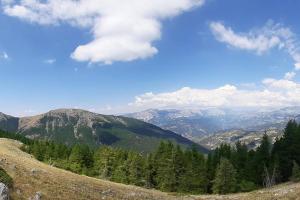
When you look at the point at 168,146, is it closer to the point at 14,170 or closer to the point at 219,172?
the point at 219,172

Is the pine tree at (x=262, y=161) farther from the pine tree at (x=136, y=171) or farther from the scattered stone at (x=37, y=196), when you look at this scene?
the scattered stone at (x=37, y=196)

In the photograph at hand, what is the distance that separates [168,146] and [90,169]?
26.9m

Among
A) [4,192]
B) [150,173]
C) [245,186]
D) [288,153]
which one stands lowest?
[245,186]

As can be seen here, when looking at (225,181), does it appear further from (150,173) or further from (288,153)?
(150,173)

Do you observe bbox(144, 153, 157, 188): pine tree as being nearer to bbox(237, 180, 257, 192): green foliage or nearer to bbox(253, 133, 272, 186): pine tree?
bbox(237, 180, 257, 192): green foliage

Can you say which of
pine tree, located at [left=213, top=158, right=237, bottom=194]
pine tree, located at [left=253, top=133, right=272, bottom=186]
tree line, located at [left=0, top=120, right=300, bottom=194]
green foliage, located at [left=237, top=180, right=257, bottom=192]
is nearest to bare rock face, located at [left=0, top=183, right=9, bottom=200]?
tree line, located at [left=0, top=120, right=300, bottom=194]

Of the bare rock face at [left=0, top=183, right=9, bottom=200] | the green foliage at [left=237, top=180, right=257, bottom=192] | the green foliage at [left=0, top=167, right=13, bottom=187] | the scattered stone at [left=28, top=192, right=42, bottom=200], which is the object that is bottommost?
the green foliage at [left=237, top=180, right=257, bottom=192]

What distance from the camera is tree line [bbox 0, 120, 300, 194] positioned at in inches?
3410

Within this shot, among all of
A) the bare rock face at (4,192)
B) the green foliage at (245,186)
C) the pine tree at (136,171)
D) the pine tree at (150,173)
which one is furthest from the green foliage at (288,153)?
the bare rock face at (4,192)

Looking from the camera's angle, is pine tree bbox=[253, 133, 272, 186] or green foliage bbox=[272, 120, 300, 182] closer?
green foliage bbox=[272, 120, 300, 182]

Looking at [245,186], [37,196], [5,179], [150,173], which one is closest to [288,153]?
[245,186]

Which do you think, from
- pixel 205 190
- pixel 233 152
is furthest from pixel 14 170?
pixel 233 152

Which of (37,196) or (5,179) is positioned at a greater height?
(5,179)

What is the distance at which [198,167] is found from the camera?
9000 cm
